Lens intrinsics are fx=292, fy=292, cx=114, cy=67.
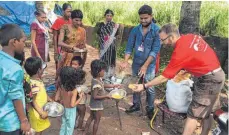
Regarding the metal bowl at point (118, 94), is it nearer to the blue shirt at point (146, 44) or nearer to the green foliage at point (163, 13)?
the blue shirt at point (146, 44)

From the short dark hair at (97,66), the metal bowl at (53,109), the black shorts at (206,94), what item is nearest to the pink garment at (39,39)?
the short dark hair at (97,66)

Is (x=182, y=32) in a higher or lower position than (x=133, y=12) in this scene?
lower

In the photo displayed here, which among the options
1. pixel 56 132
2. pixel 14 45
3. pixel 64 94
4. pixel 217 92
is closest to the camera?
pixel 14 45

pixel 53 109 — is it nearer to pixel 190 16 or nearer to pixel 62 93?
pixel 62 93

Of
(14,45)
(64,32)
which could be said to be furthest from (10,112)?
(64,32)

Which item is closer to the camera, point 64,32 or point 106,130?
point 106,130

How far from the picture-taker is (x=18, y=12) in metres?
11.8

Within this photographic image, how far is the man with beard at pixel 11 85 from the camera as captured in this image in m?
2.44

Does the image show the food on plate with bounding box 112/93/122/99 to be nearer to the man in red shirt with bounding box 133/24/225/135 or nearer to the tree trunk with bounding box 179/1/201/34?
the man in red shirt with bounding box 133/24/225/135

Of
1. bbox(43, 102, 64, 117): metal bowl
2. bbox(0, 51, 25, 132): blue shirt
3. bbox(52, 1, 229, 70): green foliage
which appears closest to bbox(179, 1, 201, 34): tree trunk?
bbox(52, 1, 229, 70): green foliage

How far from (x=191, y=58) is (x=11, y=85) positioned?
2117 millimetres

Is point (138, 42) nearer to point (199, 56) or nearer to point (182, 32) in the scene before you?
point (199, 56)

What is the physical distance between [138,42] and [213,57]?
55.6 inches

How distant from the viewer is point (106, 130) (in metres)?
4.51
